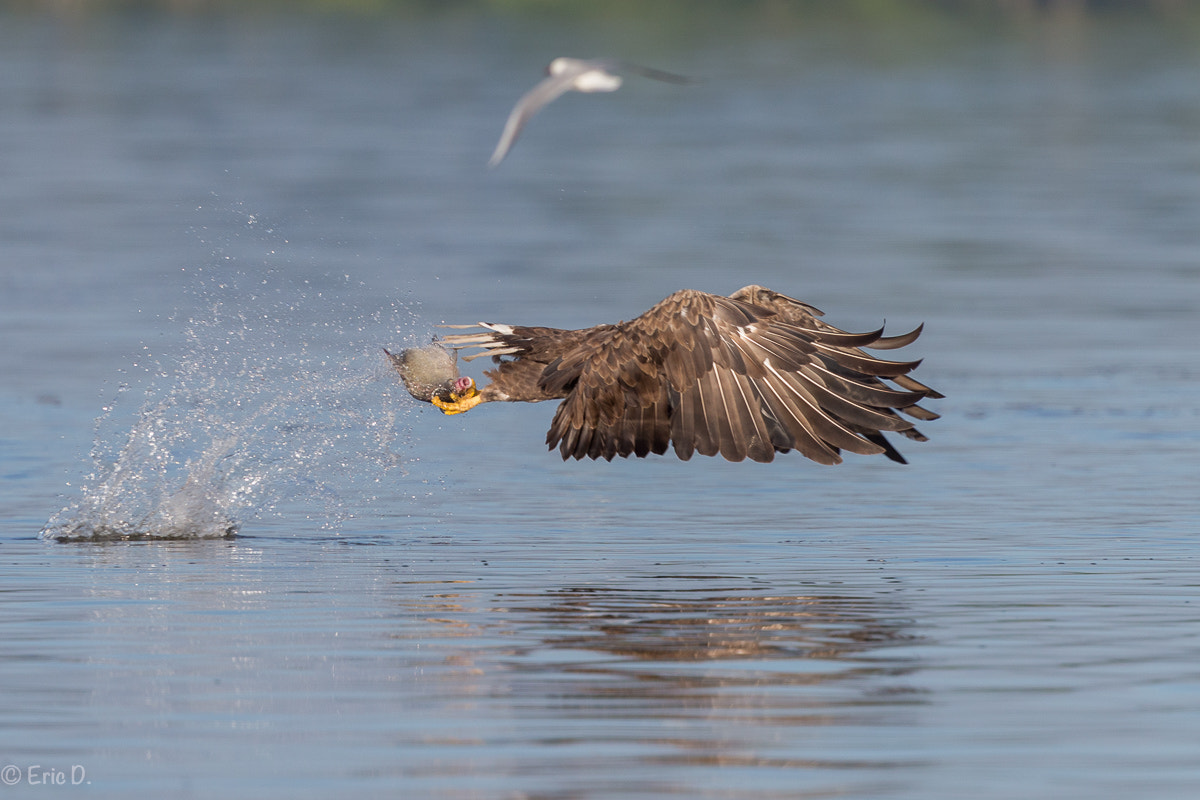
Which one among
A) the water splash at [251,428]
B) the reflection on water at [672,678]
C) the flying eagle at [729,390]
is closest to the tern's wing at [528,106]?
the flying eagle at [729,390]

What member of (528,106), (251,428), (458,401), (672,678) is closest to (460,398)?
(458,401)

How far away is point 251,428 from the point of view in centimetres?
1387

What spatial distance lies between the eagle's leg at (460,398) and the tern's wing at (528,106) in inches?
84.8

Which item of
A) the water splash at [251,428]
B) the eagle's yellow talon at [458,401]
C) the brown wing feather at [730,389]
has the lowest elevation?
the water splash at [251,428]

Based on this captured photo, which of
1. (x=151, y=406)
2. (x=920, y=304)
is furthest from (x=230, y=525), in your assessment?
(x=920, y=304)

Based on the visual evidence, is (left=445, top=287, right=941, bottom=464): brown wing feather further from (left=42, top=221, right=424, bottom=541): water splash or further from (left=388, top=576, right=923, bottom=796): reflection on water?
(left=42, top=221, right=424, bottom=541): water splash

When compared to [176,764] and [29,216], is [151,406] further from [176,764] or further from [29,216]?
[29,216]

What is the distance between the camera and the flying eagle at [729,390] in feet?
33.2

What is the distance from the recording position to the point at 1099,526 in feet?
36.7

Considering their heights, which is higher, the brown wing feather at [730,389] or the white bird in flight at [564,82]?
the white bird in flight at [564,82]

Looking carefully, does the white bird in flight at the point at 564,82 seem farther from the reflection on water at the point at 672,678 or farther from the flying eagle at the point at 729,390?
the reflection on water at the point at 672,678

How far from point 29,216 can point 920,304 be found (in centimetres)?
985

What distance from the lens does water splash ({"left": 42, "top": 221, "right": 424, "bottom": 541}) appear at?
38.3ft

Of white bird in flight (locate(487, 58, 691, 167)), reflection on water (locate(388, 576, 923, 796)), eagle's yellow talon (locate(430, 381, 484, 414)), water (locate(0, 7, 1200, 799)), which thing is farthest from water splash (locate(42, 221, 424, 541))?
white bird in flight (locate(487, 58, 691, 167))
